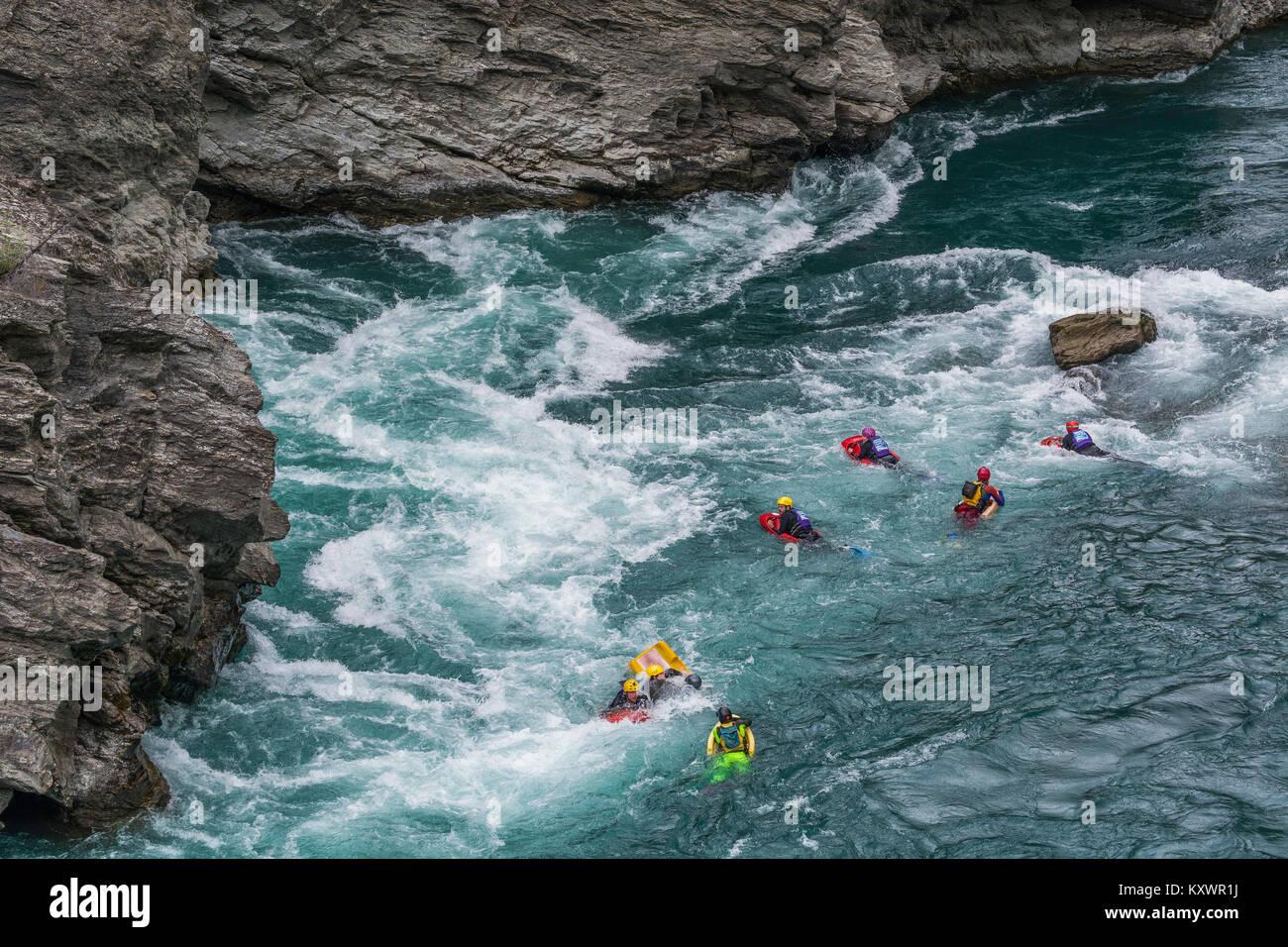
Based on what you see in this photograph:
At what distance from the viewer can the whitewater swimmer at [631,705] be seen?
59.6 feet

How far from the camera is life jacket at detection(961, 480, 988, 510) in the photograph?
21.9 metres

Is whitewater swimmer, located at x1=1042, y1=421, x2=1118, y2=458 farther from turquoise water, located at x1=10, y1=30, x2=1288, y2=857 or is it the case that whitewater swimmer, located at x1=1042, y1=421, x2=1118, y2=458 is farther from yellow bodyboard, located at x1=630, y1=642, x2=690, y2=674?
yellow bodyboard, located at x1=630, y1=642, x2=690, y2=674

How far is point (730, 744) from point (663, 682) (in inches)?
60.8

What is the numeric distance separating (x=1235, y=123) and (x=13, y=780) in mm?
33810

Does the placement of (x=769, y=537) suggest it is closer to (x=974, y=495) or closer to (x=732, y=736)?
(x=974, y=495)

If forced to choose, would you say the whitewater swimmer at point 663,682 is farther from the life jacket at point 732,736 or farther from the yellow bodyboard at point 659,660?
the life jacket at point 732,736

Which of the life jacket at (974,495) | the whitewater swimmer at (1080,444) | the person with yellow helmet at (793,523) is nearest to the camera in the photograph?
the person with yellow helmet at (793,523)

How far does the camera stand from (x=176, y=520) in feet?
55.1

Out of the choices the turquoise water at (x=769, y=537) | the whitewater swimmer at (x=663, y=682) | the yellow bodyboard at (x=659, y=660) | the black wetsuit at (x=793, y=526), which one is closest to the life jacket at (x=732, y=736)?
Result: the turquoise water at (x=769, y=537)
